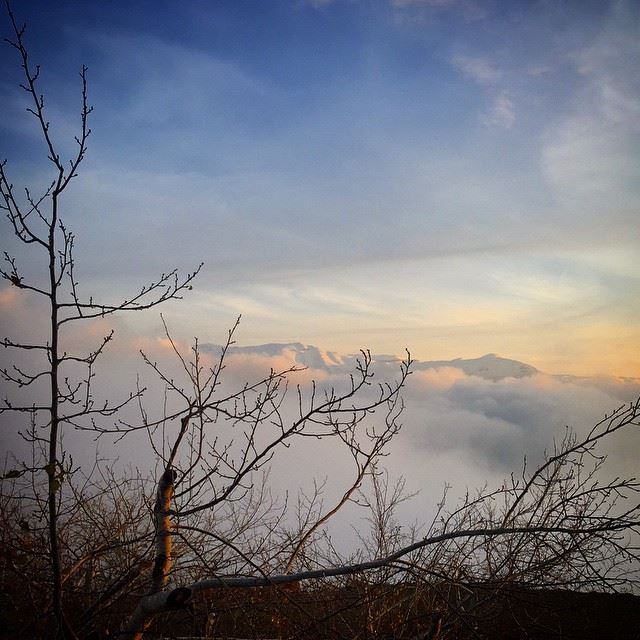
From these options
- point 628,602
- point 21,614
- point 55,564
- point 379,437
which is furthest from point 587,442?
point 628,602

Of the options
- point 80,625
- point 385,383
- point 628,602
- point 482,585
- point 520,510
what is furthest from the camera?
point 628,602

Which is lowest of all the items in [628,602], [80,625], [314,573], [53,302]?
[628,602]

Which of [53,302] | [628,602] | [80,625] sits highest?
[53,302]

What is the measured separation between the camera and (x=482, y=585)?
3689mm

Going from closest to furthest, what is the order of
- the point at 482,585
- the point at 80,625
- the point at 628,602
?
1. the point at 482,585
2. the point at 80,625
3. the point at 628,602

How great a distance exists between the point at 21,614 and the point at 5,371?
2.31 m

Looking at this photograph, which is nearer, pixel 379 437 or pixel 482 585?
pixel 482 585

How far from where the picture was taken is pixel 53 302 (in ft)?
11.5

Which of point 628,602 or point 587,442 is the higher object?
point 587,442

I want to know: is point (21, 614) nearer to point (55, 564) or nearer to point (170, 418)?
point (55, 564)

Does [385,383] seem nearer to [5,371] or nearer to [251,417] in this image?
[251,417]

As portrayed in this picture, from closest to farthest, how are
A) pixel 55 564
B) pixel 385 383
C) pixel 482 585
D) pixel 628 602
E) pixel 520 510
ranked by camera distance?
pixel 55 564, pixel 482 585, pixel 385 383, pixel 520 510, pixel 628 602

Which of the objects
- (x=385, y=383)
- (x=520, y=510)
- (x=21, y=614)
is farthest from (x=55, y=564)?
(x=520, y=510)

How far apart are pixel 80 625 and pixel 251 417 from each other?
1959mm
